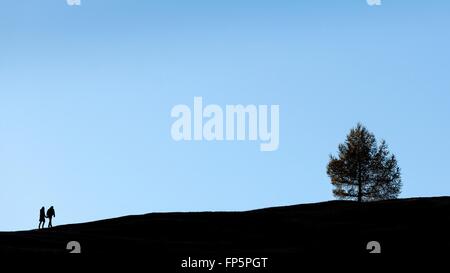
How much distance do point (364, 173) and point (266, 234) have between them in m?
37.4

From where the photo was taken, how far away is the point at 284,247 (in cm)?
3816

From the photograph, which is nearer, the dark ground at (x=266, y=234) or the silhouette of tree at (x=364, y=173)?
the dark ground at (x=266, y=234)

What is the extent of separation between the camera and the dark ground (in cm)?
3453

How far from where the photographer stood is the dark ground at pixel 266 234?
3453cm

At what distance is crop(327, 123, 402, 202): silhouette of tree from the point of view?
78.3 m

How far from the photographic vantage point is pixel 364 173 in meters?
78.9

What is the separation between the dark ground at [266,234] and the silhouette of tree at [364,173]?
2247 centimetres

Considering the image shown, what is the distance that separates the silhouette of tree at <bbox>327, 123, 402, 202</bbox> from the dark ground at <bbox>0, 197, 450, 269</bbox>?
22.5 m

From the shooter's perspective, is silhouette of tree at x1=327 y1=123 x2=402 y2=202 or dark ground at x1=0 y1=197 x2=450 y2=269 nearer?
dark ground at x1=0 y1=197 x2=450 y2=269
